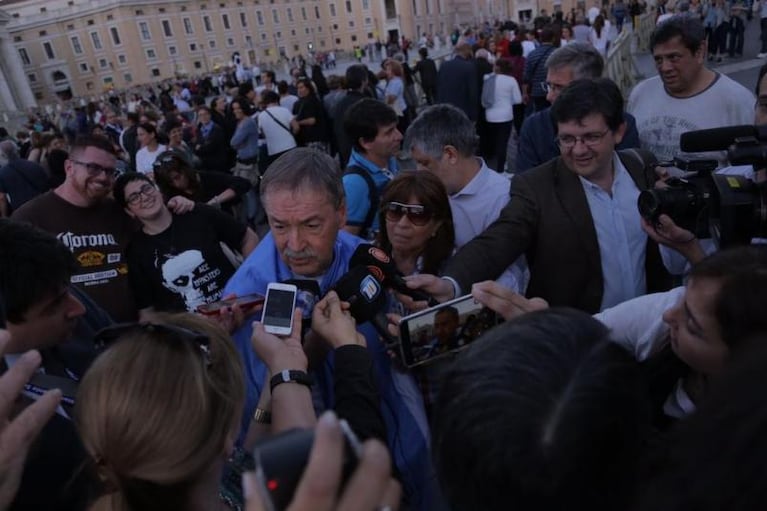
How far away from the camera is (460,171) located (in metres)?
2.55

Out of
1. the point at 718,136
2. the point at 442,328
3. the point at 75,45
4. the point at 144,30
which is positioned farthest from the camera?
the point at 75,45

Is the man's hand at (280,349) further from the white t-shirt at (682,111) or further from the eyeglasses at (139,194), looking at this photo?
the white t-shirt at (682,111)

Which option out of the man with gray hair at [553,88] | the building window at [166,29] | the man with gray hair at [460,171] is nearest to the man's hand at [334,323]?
the man with gray hair at [460,171]

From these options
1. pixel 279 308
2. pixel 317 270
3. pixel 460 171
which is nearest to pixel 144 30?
pixel 460 171

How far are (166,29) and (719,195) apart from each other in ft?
249

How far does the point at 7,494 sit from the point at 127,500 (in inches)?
9.1

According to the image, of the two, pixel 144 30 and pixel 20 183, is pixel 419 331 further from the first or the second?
pixel 144 30

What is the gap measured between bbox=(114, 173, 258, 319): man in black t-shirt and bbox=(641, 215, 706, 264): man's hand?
224 cm

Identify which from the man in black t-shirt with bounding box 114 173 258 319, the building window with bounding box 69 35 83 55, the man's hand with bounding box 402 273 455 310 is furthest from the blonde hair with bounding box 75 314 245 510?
the building window with bounding box 69 35 83 55

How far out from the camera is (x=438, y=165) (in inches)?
101

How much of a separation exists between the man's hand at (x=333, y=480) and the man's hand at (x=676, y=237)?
4.98 ft

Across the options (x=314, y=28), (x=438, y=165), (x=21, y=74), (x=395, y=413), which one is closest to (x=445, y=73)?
(x=438, y=165)

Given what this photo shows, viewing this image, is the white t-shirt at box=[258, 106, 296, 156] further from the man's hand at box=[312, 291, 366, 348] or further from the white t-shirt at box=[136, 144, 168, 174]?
the man's hand at box=[312, 291, 366, 348]

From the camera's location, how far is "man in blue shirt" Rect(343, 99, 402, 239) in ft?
9.59
